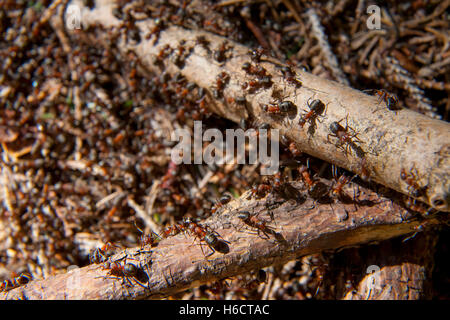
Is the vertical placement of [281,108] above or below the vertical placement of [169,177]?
above

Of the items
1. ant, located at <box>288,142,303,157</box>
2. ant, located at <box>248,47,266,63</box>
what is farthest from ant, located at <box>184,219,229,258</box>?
ant, located at <box>248,47,266,63</box>

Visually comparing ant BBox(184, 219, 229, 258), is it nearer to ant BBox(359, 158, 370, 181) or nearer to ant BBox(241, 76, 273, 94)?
ant BBox(359, 158, 370, 181)

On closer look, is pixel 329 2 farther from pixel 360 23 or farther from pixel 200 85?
pixel 200 85

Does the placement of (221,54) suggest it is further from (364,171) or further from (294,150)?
(364,171)

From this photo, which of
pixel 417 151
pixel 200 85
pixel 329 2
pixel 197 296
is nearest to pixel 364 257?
pixel 417 151

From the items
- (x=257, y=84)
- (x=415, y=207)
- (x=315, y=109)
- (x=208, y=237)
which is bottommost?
(x=208, y=237)

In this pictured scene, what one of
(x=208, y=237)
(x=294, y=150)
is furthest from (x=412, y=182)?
(x=208, y=237)
